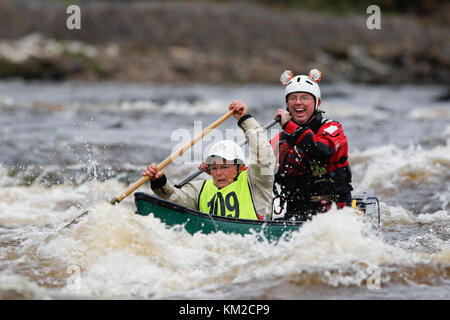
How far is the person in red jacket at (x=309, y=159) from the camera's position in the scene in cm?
623

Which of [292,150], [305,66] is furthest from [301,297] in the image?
[305,66]

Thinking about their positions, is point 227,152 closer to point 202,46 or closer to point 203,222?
point 203,222

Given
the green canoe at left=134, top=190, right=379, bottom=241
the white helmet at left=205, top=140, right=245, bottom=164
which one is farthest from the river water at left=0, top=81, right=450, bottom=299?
the white helmet at left=205, top=140, right=245, bottom=164

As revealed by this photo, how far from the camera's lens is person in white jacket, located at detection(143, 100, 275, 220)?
19.7 feet

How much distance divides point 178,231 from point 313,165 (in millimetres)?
1613

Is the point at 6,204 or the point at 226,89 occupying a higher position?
the point at 226,89

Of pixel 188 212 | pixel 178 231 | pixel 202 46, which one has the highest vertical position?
pixel 202 46

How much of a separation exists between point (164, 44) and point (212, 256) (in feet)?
101

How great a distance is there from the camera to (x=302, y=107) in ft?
21.0

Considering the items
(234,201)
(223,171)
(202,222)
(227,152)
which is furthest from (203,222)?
(227,152)

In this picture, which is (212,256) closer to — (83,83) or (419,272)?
(419,272)

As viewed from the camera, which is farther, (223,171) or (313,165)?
(313,165)

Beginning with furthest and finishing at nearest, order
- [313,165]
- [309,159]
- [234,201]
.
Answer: [313,165]
[309,159]
[234,201]
